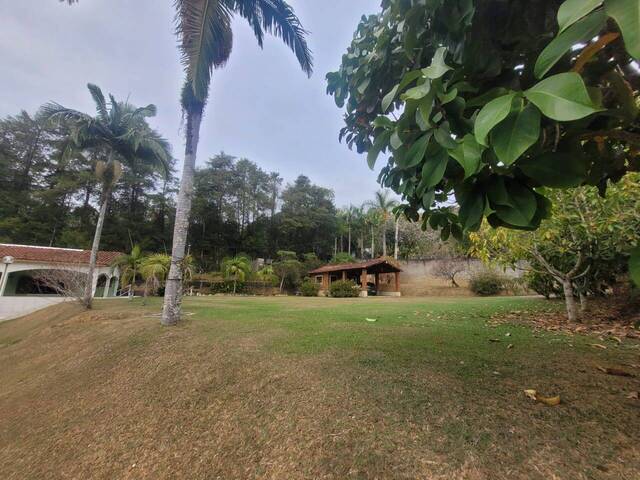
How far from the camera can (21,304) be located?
14.6 meters

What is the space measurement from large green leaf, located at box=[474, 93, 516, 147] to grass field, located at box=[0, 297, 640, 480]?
194 centimetres

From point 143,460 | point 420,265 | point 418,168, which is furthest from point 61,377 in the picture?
point 420,265

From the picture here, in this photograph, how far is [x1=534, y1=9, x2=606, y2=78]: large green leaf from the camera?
67cm

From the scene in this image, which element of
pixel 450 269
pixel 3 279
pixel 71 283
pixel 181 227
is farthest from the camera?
pixel 450 269

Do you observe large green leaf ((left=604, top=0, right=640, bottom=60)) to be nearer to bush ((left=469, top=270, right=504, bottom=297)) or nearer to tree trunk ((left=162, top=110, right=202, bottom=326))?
tree trunk ((left=162, top=110, right=202, bottom=326))

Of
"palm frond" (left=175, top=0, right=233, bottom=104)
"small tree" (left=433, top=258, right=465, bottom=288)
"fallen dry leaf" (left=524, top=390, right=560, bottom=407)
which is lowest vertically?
"fallen dry leaf" (left=524, top=390, right=560, bottom=407)

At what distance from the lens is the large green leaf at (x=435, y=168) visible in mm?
1109

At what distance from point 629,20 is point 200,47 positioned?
679 centimetres

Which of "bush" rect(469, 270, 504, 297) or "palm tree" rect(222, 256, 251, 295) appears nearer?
"bush" rect(469, 270, 504, 297)

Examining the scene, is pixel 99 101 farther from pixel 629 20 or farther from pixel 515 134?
pixel 629 20

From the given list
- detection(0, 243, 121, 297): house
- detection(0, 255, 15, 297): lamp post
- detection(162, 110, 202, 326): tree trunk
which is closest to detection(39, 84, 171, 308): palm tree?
detection(0, 243, 121, 297): house

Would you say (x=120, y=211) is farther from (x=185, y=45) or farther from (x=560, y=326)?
(x=560, y=326)

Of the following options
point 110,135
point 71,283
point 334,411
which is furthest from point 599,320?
point 110,135

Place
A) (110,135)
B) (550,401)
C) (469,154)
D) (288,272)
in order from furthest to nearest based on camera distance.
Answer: (288,272) < (110,135) < (550,401) < (469,154)
